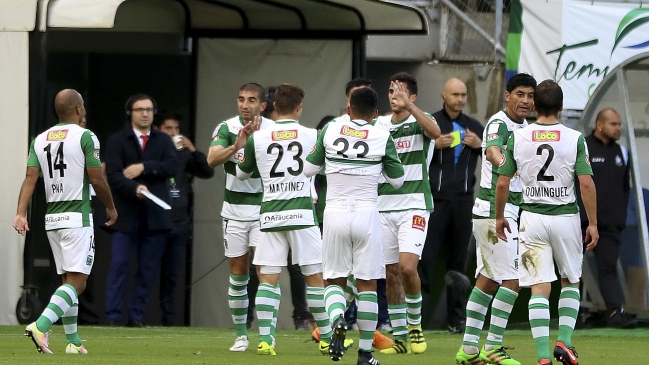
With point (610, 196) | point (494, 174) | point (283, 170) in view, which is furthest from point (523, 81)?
point (610, 196)

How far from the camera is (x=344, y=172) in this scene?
356 inches

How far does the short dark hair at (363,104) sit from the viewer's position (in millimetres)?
9109

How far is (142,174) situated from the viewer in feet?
44.9

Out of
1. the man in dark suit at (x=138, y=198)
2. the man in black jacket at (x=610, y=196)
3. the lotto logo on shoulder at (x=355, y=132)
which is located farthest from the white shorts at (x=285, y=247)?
the man in black jacket at (x=610, y=196)

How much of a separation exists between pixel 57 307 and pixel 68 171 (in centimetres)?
105

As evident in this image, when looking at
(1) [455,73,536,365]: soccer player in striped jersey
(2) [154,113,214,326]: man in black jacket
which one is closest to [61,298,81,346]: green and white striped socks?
(1) [455,73,536,365]: soccer player in striped jersey

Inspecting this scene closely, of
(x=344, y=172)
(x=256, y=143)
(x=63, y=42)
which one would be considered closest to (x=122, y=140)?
(x=63, y=42)

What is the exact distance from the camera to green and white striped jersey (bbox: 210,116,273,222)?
10523 millimetres

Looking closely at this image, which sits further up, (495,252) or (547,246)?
(547,246)

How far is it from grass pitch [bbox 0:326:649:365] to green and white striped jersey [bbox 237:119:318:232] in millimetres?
1038

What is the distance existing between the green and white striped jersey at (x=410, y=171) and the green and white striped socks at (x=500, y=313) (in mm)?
1621

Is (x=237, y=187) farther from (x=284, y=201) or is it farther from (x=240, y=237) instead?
(x=284, y=201)

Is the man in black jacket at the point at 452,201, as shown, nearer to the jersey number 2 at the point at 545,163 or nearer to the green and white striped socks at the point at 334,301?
the green and white striped socks at the point at 334,301

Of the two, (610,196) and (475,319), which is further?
(610,196)
